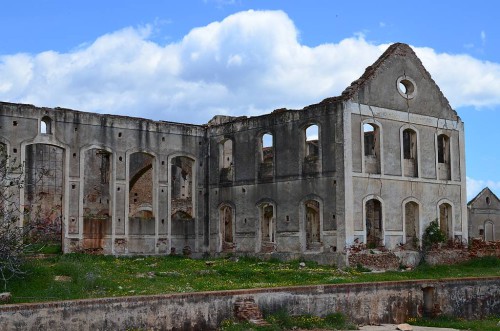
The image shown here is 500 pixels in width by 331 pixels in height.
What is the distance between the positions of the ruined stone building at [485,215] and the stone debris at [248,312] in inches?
1027

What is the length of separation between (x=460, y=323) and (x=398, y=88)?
35.6 feet

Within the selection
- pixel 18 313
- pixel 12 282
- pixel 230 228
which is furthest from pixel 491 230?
pixel 18 313

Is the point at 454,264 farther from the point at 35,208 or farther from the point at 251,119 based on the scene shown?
the point at 35,208

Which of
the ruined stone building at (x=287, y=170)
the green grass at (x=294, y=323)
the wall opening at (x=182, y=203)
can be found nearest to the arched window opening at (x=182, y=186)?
the wall opening at (x=182, y=203)

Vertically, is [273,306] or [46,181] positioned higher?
[46,181]

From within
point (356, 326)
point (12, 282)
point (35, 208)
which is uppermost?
point (35, 208)

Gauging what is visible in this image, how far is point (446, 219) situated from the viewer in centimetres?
2972

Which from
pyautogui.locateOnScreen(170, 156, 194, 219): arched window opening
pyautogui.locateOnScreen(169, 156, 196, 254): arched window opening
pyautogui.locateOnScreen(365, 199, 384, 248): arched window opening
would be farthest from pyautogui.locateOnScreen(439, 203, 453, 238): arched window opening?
pyautogui.locateOnScreen(170, 156, 194, 219): arched window opening

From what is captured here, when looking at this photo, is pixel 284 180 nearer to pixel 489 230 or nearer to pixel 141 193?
pixel 141 193

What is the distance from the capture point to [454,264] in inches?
1104

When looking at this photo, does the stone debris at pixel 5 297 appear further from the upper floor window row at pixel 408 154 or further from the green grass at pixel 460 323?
the upper floor window row at pixel 408 154

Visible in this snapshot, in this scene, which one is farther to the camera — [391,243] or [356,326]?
[391,243]

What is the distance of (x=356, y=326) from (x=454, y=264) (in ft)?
35.1

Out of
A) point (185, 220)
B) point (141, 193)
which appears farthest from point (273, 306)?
point (141, 193)
